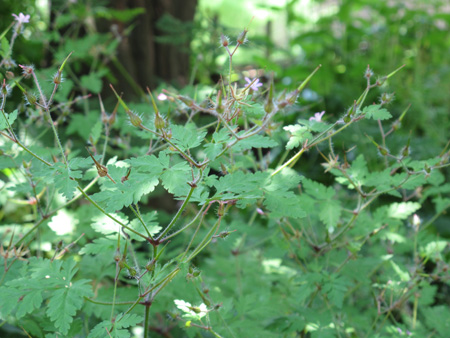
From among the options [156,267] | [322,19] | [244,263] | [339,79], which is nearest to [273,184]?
[156,267]

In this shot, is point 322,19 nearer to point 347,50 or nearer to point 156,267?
point 347,50

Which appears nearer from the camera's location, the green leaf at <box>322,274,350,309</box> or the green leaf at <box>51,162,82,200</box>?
the green leaf at <box>51,162,82,200</box>

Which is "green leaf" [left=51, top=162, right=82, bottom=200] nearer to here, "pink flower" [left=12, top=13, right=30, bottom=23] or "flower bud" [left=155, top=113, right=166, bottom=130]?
"flower bud" [left=155, top=113, right=166, bottom=130]

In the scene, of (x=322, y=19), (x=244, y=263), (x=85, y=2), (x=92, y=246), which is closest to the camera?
(x=92, y=246)

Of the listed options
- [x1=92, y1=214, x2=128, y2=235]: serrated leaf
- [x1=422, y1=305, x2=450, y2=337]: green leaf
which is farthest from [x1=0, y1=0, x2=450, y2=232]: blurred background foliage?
[x1=422, y1=305, x2=450, y2=337]: green leaf

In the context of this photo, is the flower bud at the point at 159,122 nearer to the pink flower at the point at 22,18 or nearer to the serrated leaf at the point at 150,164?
the serrated leaf at the point at 150,164

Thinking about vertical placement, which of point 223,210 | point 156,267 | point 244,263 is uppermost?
point 223,210

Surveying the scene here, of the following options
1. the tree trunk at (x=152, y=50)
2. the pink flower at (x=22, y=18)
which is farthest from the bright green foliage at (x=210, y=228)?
the tree trunk at (x=152, y=50)

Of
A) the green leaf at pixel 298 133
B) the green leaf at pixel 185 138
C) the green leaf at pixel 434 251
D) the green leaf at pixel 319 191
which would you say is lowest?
the green leaf at pixel 434 251

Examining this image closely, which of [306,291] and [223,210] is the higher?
[223,210]

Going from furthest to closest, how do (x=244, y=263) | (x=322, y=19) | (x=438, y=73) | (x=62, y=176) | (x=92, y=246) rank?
(x=322, y=19), (x=438, y=73), (x=244, y=263), (x=92, y=246), (x=62, y=176)

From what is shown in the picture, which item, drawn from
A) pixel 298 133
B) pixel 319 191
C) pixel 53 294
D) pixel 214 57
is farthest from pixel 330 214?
pixel 214 57
